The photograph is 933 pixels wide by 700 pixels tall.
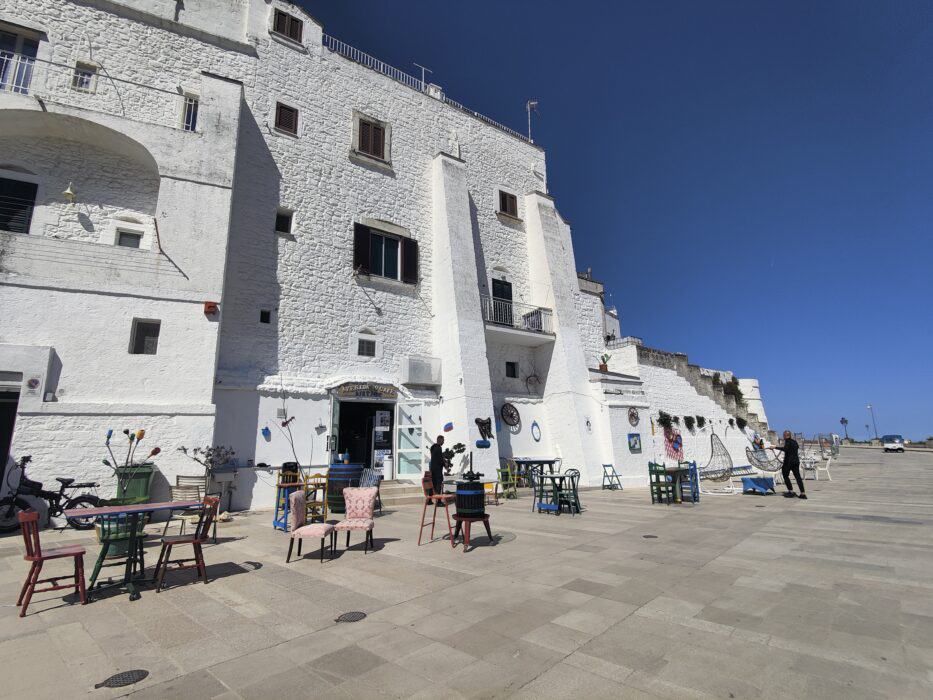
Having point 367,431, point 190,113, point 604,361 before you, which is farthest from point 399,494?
point 190,113

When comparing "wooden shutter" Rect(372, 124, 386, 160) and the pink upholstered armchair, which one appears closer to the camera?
the pink upholstered armchair

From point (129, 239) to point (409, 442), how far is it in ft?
31.2

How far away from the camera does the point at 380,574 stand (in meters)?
5.45

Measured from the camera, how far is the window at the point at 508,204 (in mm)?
20000

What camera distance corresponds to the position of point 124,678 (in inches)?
119

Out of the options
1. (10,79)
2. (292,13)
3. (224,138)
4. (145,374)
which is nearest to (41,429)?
(145,374)

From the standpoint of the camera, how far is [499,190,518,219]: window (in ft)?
65.6

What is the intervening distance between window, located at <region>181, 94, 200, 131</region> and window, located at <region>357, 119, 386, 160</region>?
5.02 metres

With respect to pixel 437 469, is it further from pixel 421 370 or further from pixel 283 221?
pixel 283 221

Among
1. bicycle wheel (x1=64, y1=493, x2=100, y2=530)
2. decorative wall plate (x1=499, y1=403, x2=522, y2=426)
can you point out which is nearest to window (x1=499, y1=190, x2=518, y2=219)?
decorative wall plate (x1=499, y1=403, x2=522, y2=426)

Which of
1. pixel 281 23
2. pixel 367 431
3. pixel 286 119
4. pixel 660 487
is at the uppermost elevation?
pixel 281 23

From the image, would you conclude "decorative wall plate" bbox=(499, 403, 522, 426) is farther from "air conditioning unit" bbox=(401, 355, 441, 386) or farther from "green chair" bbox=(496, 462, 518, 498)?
"green chair" bbox=(496, 462, 518, 498)

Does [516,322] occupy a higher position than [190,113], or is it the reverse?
[190,113]

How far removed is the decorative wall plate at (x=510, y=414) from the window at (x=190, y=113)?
1303 cm
